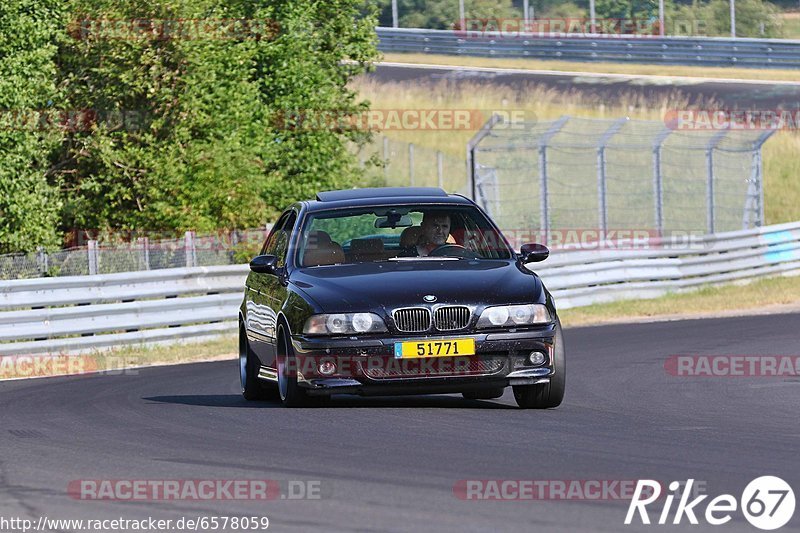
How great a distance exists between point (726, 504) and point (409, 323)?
3.81 metres

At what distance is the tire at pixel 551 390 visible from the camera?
10328 millimetres

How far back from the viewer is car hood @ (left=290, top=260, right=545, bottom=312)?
32.9 feet

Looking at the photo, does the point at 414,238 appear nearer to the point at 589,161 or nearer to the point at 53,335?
the point at 53,335

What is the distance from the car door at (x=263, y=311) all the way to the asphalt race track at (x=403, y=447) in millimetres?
431

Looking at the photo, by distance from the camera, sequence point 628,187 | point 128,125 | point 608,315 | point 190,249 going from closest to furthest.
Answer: point 190,249, point 608,315, point 128,125, point 628,187

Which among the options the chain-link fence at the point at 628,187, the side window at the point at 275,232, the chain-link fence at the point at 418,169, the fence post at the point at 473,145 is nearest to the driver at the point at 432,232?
the side window at the point at 275,232

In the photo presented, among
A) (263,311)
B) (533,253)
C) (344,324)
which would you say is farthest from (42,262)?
(344,324)

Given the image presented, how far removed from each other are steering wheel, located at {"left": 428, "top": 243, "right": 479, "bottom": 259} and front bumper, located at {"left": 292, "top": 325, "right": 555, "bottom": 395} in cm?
124

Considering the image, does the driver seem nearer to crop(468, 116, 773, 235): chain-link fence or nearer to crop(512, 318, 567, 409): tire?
crop(512, 318, 567, 409): tire

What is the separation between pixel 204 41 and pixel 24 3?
2986 mm

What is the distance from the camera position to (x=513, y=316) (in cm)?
1011

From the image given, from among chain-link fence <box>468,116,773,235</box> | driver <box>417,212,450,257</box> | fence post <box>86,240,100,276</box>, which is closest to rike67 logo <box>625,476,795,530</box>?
driver <box>417,212,450,257</box>

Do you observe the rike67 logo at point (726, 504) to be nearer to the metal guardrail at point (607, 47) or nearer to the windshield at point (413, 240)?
the windshield at point (413, 240)

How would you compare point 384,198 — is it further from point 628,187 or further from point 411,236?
point 628,187
